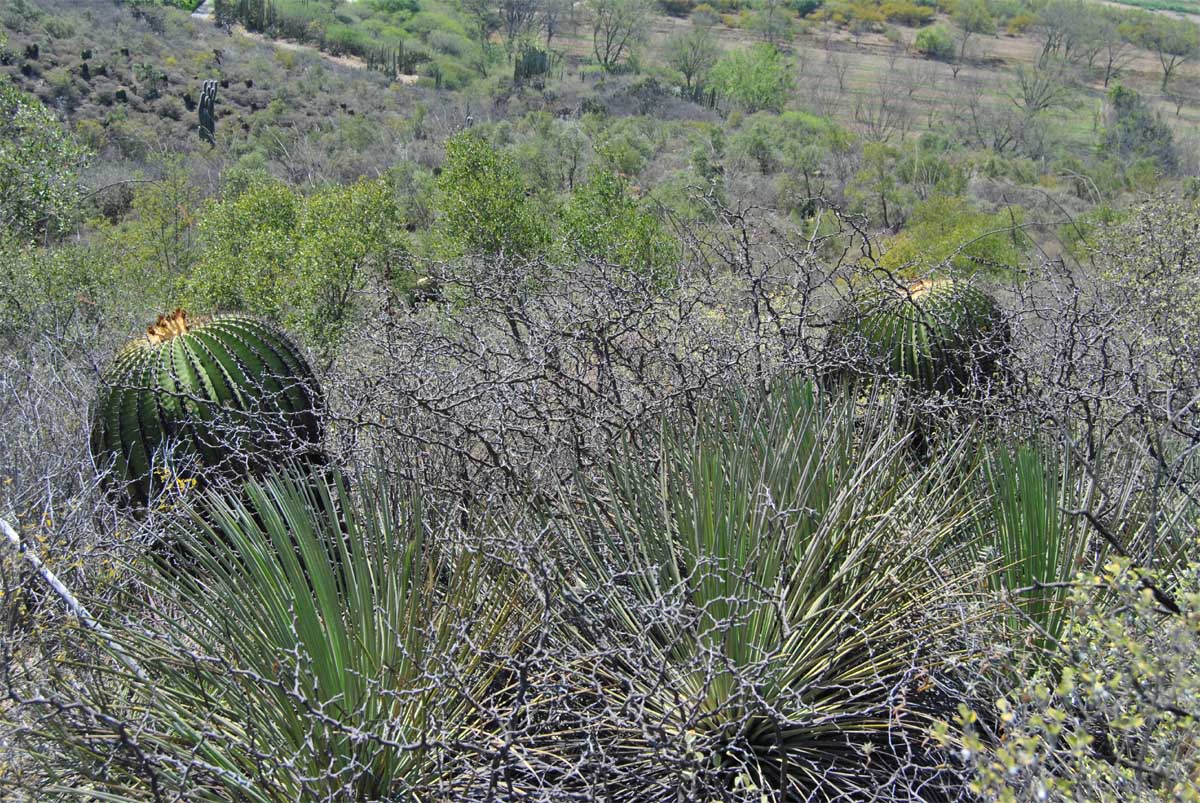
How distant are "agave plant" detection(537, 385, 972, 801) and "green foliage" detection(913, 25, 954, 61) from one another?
3552 inches

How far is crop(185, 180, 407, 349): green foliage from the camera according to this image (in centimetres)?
1405

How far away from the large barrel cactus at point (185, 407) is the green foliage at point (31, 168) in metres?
8.76

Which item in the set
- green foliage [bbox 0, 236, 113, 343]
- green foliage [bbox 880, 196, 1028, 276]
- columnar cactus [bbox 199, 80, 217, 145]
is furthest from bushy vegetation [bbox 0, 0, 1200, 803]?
columnar cactus [bbox 199, 80, 217, 145]

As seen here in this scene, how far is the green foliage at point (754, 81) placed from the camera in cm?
5828

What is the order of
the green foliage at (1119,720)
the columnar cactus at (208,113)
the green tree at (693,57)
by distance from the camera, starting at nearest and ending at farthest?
the green foliage at (1119,720)
the columnar cactus at (208,113)
the green tree at (693,57)

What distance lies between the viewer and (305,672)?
2367 mm

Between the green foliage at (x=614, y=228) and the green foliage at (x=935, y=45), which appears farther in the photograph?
the green foliage at (x=935, y=45)

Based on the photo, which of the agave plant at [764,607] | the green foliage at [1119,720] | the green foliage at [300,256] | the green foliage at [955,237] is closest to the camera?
the green foliage at [1119,720]

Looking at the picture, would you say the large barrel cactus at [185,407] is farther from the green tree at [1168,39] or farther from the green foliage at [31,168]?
the green tree at [1168,39]

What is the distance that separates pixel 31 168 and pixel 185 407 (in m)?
10.6

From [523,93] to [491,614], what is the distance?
54.4 meters

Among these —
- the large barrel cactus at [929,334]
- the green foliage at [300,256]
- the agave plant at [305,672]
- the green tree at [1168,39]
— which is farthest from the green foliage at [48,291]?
the green tree at [1168,39]

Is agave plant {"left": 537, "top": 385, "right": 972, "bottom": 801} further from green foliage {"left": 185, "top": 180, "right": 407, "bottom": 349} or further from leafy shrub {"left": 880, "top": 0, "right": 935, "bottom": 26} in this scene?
leafy shrub {"left": 880, "top": 0, "right": 935, "bottom": 26}

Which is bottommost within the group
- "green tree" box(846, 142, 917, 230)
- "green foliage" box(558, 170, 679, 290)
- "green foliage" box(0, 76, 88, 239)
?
"green tree" box(846, 142, 917, 230)
